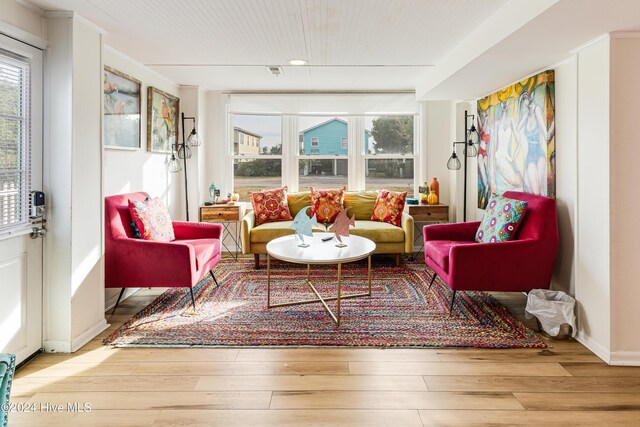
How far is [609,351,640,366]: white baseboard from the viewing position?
8.45 ft

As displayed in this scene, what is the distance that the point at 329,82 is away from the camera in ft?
17.0

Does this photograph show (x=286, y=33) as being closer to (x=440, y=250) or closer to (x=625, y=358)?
(x=440, y=250)

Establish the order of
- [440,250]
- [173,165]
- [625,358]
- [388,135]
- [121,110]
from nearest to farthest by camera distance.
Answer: [625,358] < [440,250] < [121,110] < [173,165] < [388,135]

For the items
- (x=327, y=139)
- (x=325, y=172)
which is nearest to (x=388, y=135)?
(x=327, y=139)

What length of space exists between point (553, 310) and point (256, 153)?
4.31m

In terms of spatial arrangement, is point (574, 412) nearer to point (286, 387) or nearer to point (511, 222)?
point (286, 387)

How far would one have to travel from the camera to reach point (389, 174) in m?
6.04

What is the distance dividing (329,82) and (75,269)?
11.8ft

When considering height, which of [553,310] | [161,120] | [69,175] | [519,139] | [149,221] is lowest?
[553,310]

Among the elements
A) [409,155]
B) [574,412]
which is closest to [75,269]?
[574,412]

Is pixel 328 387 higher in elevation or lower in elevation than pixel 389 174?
lower

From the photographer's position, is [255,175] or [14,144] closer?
[14,144]

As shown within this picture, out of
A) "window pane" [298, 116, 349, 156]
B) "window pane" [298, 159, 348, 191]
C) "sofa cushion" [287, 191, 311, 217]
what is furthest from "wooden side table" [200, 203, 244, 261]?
"window pane" [298, 116, 349, 156]

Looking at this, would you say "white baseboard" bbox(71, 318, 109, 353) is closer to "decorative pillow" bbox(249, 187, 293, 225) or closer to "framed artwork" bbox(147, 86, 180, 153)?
"framed artwork" bbox(147, 86, 180, 153)
